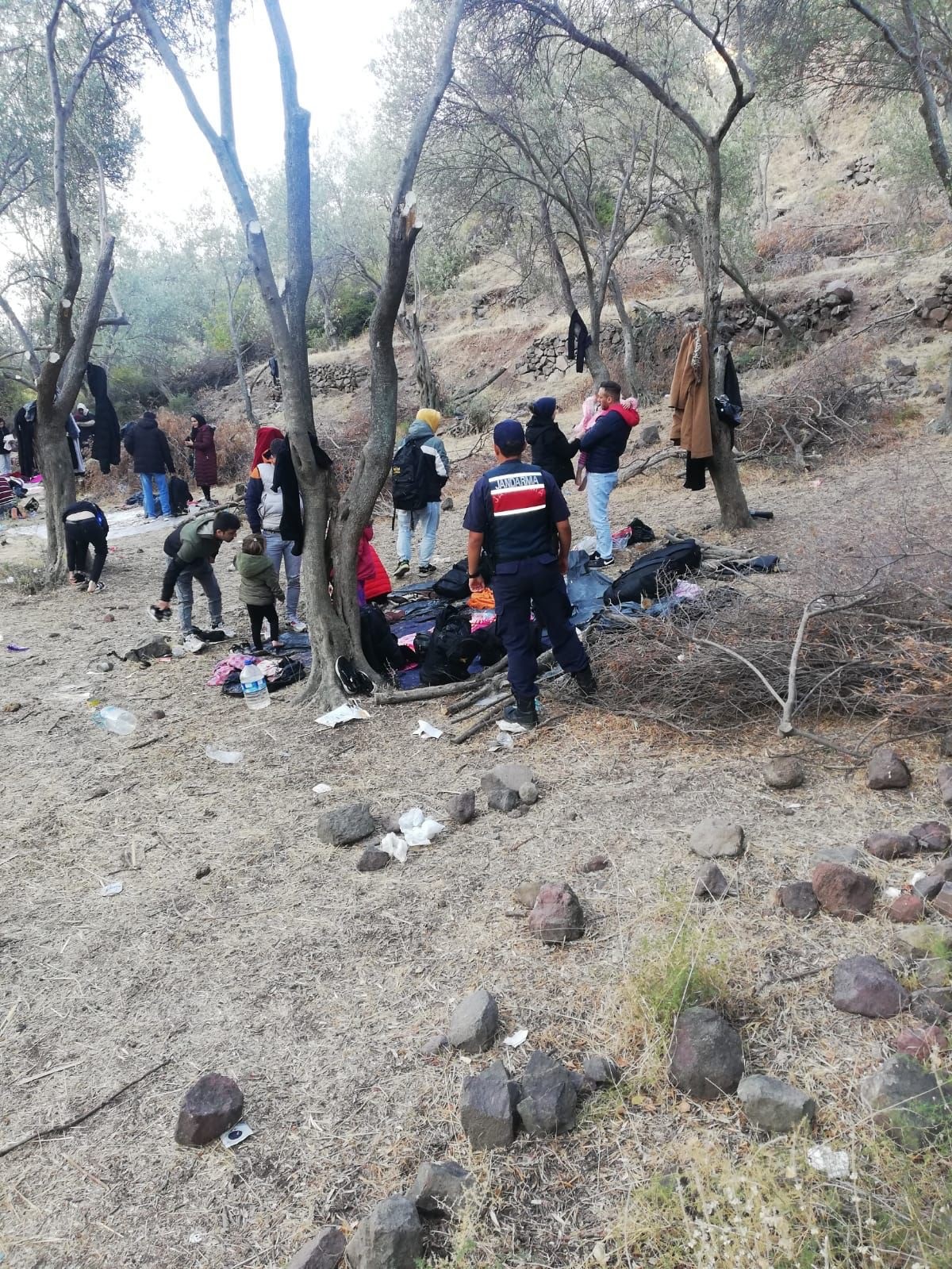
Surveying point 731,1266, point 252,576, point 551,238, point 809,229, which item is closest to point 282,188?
point 809,229

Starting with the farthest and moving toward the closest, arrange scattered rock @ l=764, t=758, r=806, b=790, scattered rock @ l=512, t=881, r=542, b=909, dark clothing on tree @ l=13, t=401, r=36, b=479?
dark clothing on tree @ l=13, t=401, r=36, b=479, scattered rock @ l=764, t=758, r=806, b=790, scattered rock @ l=512, t=881, r=542, b=909

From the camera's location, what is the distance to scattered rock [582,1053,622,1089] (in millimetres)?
2475

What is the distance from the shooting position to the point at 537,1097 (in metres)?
2.38

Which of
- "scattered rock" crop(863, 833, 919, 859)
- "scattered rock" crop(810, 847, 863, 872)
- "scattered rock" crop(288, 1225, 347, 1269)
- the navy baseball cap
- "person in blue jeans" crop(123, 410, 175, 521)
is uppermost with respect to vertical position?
"person in blue jeans" crop(123, 410, 175, 521)

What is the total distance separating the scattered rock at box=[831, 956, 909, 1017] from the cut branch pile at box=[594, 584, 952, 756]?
142 cm

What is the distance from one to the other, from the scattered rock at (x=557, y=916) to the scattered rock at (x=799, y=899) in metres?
0.72

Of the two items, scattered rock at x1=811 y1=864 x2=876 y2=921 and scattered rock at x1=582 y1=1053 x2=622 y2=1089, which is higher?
scattered rock at x1=811 y1=864 x2=876 y2=921

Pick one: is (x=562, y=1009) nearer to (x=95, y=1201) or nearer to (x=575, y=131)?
(x=95, y=1201)

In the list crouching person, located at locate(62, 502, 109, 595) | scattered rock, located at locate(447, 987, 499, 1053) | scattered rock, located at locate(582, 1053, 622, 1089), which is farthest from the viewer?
crouching person, located at locate(62, 502, 109, 595)

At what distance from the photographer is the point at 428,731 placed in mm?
5359

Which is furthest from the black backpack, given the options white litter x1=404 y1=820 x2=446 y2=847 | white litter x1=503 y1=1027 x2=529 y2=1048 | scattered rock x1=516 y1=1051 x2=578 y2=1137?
scattered rock x1=516 y1=1051 x2=578 y2=1137

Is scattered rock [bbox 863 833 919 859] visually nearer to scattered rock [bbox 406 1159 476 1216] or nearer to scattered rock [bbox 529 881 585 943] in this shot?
scattered rock [bbox 529 881 585 943]

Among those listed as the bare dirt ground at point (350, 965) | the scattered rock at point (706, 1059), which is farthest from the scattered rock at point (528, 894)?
the scattered rock at point (706, 1059)

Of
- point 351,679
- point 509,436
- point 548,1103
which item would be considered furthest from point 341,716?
point 548,1103
